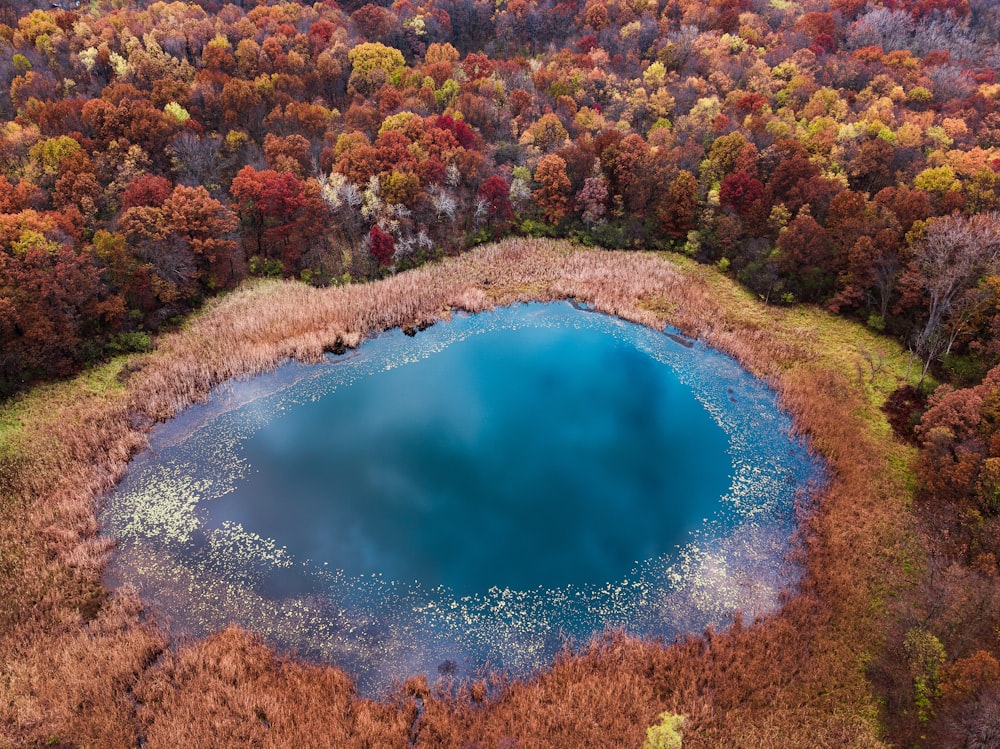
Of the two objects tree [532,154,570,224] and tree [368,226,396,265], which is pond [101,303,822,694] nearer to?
tree [368,226,396,265]

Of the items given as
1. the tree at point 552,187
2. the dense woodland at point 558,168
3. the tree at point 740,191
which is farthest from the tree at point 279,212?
the tree at point 740,191

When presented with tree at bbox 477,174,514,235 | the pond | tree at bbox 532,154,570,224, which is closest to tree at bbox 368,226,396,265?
tree at bbox 477,174,514,235

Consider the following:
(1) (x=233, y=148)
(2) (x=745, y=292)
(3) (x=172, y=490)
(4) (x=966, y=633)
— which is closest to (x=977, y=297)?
(2) (x=745, y=292)

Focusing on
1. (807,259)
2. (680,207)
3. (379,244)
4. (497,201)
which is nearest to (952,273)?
(807,259)

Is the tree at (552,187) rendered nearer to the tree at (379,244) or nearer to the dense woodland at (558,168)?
the dense woodland at (558,168)

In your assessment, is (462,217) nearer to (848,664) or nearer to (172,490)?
(172,490)

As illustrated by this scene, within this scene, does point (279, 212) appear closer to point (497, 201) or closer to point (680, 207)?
point (497, 201)
